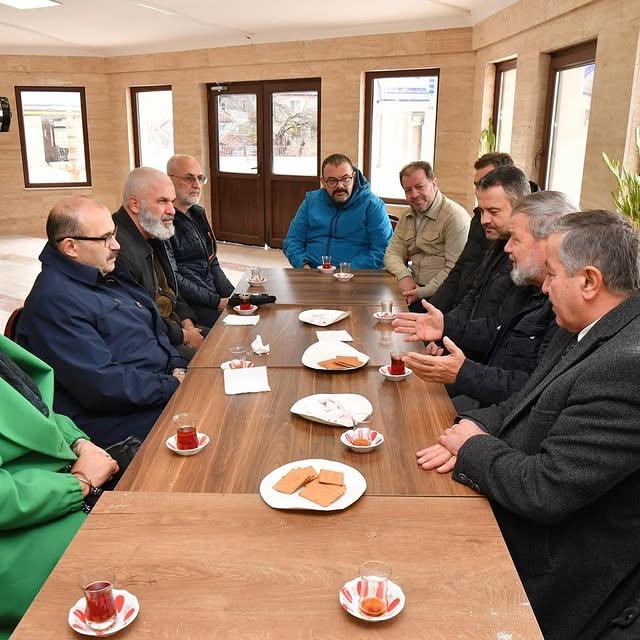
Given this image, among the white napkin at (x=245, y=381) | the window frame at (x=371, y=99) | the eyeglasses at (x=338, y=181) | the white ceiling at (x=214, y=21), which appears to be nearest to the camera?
the white napkin at (x=245, y=381)

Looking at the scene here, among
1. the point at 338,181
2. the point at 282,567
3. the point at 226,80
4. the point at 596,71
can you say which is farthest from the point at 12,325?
the point at 226,80

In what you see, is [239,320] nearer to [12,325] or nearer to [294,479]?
[12,325]

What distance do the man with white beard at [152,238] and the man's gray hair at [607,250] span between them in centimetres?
227

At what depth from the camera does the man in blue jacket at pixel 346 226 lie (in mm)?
5031

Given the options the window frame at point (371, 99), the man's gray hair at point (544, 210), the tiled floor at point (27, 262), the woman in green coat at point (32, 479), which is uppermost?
the window frame at point (371, 99)

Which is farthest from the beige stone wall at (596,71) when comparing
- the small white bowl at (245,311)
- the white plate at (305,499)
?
the white plate at (305,499)

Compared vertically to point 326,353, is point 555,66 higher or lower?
higher

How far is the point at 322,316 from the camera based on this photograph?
330 cm

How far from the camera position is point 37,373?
2191mm

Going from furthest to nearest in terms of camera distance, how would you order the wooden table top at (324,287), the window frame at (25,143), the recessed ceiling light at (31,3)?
1. the window frame at (25,143)
2. the recessed ceiling light at (31,3)
3. the wooden table top at (324,287)

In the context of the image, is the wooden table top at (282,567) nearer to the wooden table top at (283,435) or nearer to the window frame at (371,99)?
the wooden table top at (283,435)

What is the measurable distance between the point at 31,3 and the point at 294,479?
A: 24.4ft

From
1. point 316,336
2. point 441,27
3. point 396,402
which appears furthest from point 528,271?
point 441,27

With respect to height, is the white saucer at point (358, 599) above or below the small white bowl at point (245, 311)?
above
